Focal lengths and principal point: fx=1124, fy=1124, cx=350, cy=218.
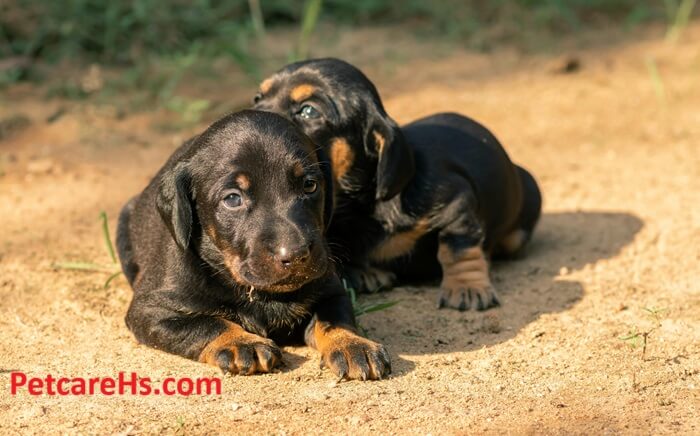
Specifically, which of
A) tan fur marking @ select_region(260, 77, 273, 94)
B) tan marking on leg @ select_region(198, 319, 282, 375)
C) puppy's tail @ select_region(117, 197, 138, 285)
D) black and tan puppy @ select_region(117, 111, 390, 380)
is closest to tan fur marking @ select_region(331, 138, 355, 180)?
tan fur marking @ select_region(260, 77, 273, 94)

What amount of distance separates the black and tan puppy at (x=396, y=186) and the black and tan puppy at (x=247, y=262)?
2.91 ft

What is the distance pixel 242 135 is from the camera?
16.7 ft

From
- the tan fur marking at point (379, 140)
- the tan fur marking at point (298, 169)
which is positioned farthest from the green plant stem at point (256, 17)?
the tan fur marking at point (298, 169)

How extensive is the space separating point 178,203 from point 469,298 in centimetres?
191

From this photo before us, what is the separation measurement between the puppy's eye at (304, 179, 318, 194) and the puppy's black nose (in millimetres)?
431

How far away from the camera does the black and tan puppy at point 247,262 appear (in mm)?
4902

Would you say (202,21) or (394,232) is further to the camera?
(202,21)

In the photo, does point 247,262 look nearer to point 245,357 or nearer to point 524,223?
point 245,357

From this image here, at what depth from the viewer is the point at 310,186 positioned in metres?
5.17

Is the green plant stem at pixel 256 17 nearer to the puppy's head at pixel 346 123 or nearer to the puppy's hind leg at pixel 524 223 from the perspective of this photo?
the puppy's hind leg at pixel 524 223

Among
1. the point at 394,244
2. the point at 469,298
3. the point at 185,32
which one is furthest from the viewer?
the point at 185,32

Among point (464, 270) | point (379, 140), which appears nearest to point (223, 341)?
point (379, 140)

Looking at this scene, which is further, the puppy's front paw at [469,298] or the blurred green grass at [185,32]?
the blurred green grass at [185,32]

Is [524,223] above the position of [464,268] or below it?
below
